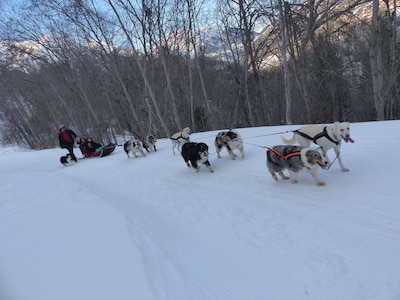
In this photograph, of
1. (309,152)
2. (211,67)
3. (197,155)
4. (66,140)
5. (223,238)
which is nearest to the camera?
(223,238)

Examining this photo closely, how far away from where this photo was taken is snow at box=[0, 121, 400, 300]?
2.76 m

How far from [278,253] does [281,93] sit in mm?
27880

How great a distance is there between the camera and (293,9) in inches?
558

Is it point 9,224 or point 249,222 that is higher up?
point 9,224

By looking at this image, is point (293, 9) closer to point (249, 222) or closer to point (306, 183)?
point (306, 183)

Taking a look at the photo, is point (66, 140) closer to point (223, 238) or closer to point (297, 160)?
point (223, 238)

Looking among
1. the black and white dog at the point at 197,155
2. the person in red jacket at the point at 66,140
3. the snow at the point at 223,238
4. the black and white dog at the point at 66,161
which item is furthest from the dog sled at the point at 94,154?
the black and white dog at the point at 197,155

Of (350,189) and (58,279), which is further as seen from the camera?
(350,189)

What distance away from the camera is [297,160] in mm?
4750

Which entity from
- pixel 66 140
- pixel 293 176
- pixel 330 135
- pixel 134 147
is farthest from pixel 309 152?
pixel 66 140

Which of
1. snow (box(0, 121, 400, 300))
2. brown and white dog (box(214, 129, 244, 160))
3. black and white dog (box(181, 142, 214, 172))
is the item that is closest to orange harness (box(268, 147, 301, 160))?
snow (box(0, 121, 400, 300))

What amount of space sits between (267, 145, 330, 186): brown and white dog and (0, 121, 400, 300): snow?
0.30m

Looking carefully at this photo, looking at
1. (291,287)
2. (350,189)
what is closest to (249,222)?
(291,287)

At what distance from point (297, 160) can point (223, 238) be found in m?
2.03
